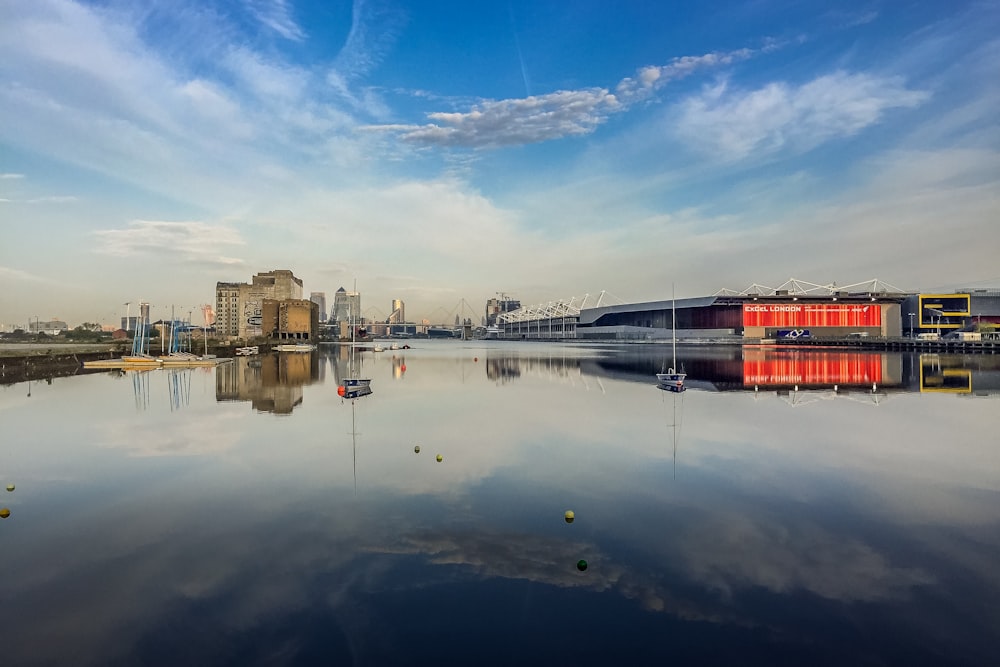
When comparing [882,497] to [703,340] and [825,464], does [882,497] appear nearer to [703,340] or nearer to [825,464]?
[825,464]

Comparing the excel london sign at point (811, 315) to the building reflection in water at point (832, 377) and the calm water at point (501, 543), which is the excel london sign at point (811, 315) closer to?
the building reflection in water at point (832, 377)

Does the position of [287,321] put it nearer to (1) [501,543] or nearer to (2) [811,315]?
(2) [811,315]

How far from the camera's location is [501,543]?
1273 cm

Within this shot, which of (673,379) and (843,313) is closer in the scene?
(673,379)

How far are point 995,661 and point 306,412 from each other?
102 ft

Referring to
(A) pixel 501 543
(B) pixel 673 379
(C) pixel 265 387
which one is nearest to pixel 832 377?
(B) pixel 673 379

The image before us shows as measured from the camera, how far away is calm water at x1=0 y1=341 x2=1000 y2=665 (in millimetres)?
8820

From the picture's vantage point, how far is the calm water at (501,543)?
28.9 ft

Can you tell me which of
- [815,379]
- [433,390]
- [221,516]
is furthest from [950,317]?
[221,516]

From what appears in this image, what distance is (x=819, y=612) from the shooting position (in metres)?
9.69

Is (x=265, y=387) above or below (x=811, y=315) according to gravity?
below

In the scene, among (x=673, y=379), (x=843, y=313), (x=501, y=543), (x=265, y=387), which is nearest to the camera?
(x=501, y=543)

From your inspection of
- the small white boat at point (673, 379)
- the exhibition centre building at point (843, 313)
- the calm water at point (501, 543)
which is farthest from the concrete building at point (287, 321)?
the calm water at point (501, 543)

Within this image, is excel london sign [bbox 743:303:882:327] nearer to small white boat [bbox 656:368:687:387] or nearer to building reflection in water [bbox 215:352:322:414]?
small white boat [bbox 656:368:687:387]
